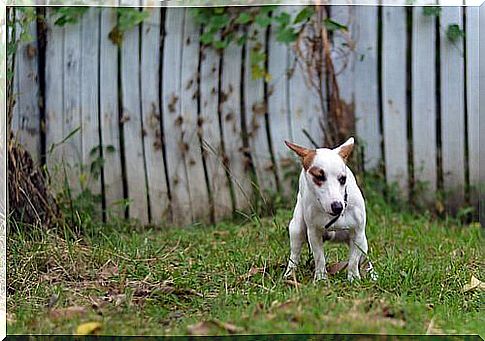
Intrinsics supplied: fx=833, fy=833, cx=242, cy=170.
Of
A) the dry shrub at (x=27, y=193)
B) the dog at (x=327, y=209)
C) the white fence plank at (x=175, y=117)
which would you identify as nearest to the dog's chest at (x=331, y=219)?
the dog at (x=327, y=209)

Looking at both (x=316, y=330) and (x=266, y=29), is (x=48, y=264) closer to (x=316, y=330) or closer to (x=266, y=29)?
(x=316, y=330)

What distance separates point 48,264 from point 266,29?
160 centimetres

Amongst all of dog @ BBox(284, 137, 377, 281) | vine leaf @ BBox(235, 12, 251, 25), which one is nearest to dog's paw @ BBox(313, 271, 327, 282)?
dog @ BBox(284, 137, 377, 281)

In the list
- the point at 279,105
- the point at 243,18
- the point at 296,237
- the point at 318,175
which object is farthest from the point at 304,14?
the point at 318,175

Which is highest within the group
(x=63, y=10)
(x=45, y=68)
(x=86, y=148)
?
(x=63, y=10)

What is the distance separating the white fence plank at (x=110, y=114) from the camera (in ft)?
11.3

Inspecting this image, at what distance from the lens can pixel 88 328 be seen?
6.10 ft

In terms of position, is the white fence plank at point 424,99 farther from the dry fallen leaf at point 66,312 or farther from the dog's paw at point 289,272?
the dry fallen leaf at point 66,312

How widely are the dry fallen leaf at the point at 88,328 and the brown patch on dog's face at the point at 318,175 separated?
2.08ft

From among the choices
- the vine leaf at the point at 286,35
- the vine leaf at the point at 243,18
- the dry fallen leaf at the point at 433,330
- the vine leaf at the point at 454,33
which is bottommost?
the dry fallen leaf at the point at 433,330

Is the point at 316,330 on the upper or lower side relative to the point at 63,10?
lower

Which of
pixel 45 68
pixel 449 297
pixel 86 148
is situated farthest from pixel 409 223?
pixel 45 68

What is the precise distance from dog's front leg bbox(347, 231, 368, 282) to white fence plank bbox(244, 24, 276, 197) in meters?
1.35

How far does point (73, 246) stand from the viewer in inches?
99.0
